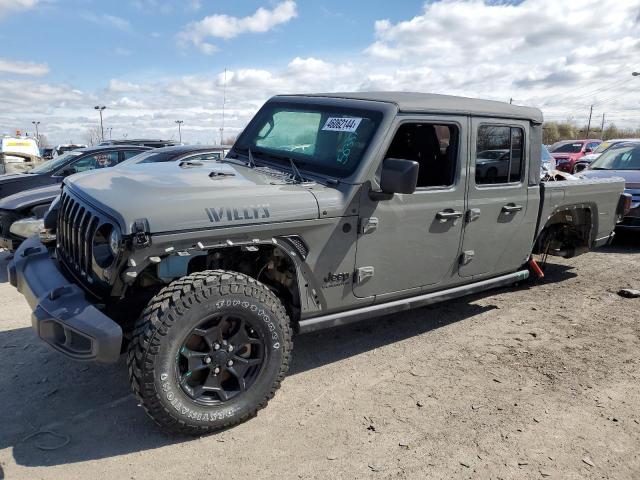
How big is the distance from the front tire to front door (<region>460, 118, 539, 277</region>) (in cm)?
187

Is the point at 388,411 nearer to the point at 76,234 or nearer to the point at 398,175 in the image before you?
the point at 398,175

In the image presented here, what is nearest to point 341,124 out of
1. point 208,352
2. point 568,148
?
point 208,352

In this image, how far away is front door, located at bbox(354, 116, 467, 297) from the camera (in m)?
3.41

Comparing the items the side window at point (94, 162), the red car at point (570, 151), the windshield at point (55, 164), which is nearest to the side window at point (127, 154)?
the side window at point (94, 162)

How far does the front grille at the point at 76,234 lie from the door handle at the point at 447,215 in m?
2.34

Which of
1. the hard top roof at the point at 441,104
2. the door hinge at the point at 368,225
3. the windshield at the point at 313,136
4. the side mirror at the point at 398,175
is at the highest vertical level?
the hard top roof at the point at 441,104

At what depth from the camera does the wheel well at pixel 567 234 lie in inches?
213

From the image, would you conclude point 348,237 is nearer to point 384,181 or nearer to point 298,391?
point 384,181

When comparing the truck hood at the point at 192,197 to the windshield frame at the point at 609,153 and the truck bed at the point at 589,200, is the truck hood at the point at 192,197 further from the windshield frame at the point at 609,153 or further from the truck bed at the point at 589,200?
the windshield frame at the point at 609,153

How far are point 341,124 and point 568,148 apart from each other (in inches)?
818

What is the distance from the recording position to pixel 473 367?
3807mm

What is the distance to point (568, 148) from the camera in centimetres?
2131

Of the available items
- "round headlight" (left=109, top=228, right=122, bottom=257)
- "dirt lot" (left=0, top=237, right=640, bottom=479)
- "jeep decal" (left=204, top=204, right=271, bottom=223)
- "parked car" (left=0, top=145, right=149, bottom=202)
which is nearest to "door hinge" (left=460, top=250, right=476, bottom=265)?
"dirt lot" (left=0, top=237, right=640, bottom=479)

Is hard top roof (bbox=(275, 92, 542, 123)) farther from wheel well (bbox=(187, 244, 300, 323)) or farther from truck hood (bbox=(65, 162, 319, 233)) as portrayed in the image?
wheel well (bbox=(187, 244, 300, 323))
